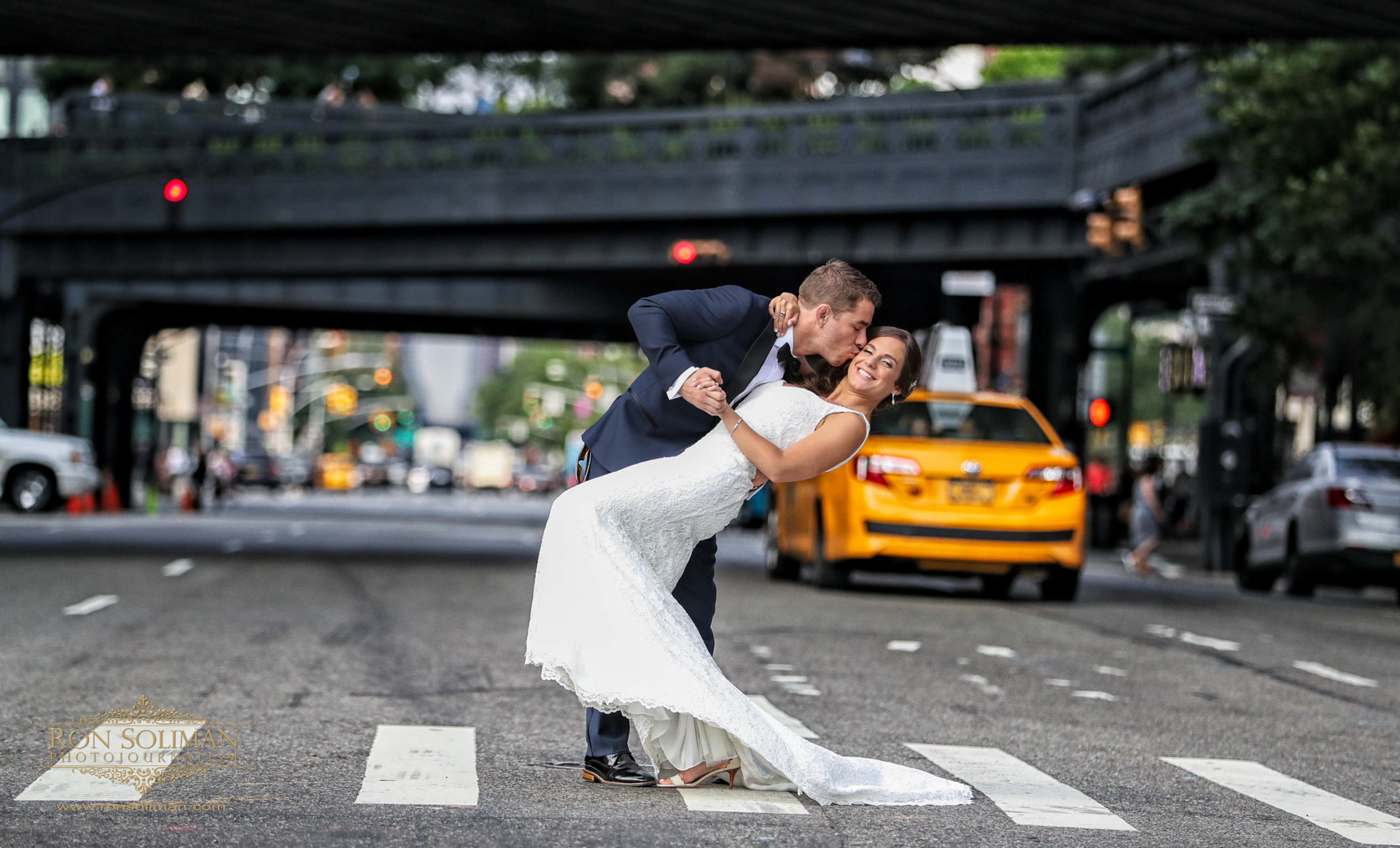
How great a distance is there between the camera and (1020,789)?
22.2 ft

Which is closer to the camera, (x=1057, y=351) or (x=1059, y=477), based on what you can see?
(x=1059, y=477)

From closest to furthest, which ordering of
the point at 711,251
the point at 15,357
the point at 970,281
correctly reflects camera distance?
the point at 711,251 < the point at 970,281 < the point at 15,357

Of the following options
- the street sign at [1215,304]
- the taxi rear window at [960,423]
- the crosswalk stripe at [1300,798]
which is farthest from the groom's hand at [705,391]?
the street sign at [1215,304]

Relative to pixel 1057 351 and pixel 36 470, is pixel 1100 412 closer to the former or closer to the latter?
pixel 1057 351

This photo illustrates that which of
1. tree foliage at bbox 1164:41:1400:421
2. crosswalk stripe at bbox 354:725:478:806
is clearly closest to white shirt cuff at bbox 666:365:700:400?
crosswalk stripe at bbox 354:725:478:806

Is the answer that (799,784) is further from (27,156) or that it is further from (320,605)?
(27,156)

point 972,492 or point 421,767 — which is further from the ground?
point 972,492

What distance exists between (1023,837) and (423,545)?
21.9 meters

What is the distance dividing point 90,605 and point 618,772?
8.57 m

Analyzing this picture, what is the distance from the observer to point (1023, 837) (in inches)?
227

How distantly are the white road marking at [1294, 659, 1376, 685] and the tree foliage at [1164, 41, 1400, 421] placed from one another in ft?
41.1

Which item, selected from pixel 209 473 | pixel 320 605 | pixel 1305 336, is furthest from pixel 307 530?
pixel 209 473

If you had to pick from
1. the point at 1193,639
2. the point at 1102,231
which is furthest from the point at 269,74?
the point at 1193,639

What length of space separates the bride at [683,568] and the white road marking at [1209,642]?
25.7ft
